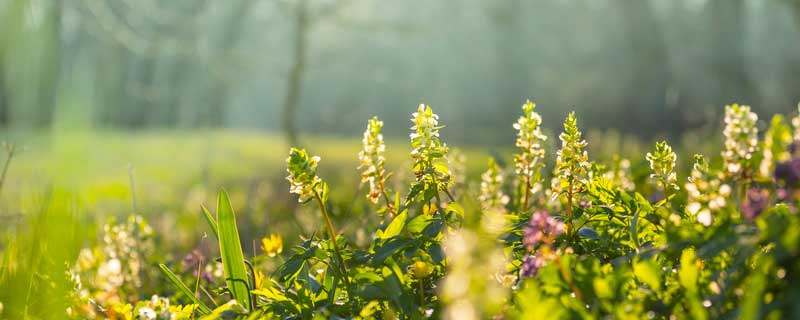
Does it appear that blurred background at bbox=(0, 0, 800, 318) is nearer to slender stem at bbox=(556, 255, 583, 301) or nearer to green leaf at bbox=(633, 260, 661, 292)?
slender stem at bbox=(556, 255, 583, 301)

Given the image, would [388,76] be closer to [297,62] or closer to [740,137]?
[297,62]

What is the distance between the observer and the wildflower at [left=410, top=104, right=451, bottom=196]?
128 centimetres

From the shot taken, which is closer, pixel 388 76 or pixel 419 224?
pixel 419 224

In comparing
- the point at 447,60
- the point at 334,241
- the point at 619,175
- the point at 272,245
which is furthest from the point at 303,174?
the point at 447,60

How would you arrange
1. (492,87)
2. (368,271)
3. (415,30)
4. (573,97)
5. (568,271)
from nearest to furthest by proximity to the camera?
(568,271) → (368,271) → (415,30) → (573,97) → (492,87)

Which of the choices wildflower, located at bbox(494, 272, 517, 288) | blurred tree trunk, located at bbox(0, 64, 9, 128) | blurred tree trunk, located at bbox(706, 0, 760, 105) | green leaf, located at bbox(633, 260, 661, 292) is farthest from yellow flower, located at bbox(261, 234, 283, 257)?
blurred tree trunk, located at bbox(0, 64, 9, 128)

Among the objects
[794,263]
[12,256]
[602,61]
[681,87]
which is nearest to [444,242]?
[794,263]

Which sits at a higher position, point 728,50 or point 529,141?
point 728,50

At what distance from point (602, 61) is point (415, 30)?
427 inches

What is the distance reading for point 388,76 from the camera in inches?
1350

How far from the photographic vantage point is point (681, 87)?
2106cm

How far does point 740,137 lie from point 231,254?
3.31 ft

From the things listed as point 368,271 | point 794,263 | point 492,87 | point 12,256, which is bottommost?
point 12,256

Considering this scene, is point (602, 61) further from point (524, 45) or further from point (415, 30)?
point (415, 30)
